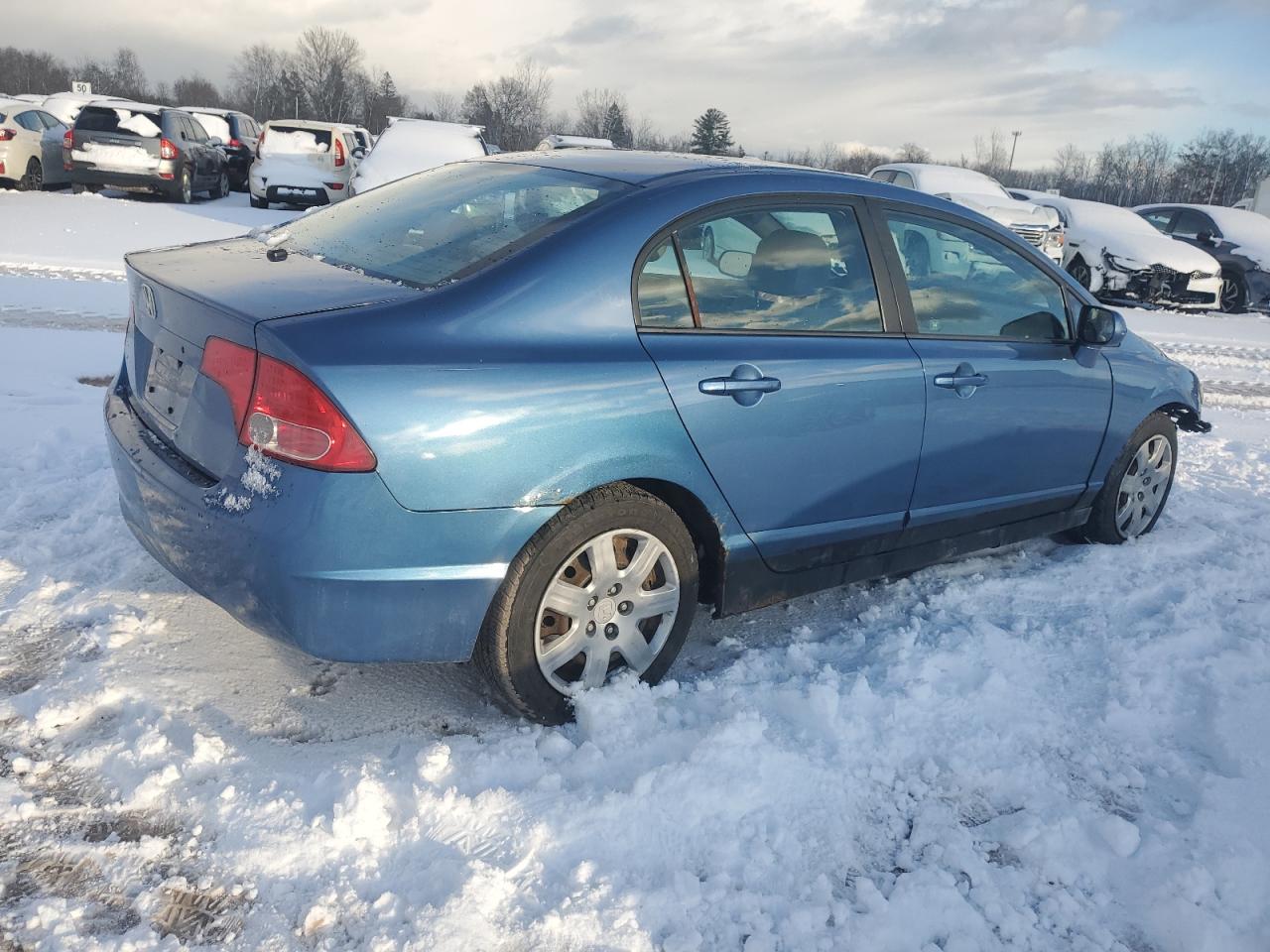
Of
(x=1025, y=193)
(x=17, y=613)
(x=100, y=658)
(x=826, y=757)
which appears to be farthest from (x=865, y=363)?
→ (x=1025, y=193)

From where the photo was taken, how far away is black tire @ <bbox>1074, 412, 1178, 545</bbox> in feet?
14.8

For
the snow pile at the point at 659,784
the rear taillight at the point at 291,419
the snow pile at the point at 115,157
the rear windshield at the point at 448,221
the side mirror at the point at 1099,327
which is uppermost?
the snow pile at the point at 115,157

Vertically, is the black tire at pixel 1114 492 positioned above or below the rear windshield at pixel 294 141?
below

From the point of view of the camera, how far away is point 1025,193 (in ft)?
62.0

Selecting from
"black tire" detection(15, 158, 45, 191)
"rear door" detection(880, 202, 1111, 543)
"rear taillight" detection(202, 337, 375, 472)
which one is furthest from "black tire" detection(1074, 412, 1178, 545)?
"black tire" detection(15, 158, 45, 191)

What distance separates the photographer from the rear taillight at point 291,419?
7.79ft

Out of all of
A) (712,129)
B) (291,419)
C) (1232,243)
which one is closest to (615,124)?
(712,129)

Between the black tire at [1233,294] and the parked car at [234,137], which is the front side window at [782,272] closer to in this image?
the black tire at [1233,294]

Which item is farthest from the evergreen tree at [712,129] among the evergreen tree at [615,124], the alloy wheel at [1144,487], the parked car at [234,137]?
the alloy wheel at [1144,487]

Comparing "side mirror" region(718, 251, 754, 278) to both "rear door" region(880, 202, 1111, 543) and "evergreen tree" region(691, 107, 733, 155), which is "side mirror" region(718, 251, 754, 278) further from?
"evergreen tree" region(691, 107, 733, 155)

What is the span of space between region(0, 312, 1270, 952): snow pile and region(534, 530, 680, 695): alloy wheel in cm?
11

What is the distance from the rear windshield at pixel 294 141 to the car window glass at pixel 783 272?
50.2 feet

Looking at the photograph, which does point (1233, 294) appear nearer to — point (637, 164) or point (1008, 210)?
point (1008, 210)

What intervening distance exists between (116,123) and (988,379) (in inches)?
672
